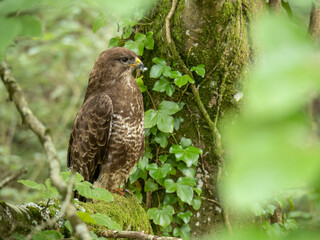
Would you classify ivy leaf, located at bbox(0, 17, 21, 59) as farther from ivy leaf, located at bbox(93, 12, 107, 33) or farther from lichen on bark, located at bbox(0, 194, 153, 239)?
ivy leaf, located at bbox(93, 12, 107, 33)

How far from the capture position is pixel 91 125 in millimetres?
3814

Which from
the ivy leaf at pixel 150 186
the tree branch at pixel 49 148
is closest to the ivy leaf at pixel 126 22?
the ivy leaf at pixel 150 186

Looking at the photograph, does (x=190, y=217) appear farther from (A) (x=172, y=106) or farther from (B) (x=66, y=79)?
(B) (x=66, y=79)

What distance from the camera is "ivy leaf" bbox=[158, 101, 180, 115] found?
3.58 m

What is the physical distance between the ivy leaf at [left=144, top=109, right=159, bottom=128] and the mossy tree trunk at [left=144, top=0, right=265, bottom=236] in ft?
0.75

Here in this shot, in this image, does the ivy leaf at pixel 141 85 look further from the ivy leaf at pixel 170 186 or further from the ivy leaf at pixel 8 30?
the ivy leaf at pixel 8 30

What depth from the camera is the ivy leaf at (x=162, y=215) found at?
3469 mm

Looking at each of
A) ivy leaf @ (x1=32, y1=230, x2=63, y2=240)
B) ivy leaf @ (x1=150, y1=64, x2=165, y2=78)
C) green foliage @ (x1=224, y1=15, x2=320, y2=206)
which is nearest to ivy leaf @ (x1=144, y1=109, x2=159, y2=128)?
ivy leaf @ (x1=150, y1=64, x2=165, y2=78)

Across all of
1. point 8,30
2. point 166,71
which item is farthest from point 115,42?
point 8,30

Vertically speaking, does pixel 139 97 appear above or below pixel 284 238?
below

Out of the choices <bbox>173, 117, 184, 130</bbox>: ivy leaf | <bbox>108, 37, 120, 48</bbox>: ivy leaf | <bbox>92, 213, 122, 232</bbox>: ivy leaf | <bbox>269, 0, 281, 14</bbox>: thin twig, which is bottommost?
<bbox>173, 117, 184, 130</bbox>: ivy leaf

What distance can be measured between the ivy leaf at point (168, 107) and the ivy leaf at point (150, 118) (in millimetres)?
79

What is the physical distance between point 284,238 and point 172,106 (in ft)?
9.96

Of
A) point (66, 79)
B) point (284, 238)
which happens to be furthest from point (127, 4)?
point (66, 79)
